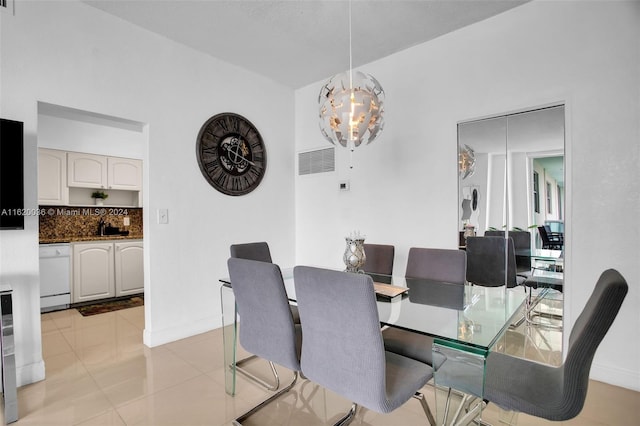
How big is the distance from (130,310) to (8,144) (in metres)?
2.49

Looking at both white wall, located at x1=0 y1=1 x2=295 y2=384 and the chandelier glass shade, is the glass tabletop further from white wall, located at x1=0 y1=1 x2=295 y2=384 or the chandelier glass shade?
white wall, located at x1=0 y1=1 x2=295 y2=384

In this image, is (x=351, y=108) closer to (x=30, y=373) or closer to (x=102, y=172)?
(x=30, y=373)

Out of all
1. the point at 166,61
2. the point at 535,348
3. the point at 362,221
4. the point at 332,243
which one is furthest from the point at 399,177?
the point at 166,61

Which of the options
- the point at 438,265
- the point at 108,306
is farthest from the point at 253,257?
the point at 108,306

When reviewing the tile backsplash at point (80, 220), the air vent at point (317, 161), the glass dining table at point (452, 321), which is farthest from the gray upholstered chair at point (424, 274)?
the tile backsplash at point (80, 220)

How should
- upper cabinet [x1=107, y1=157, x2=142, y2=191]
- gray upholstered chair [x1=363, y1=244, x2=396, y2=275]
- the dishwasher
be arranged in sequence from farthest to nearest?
upper cabinet [x1=107, y1=157, x2=142, y2=191]
the dishwasher
gray upholstered chair [x1=363, y1=244, x2=396, y2=275]

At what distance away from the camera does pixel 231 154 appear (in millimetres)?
3570

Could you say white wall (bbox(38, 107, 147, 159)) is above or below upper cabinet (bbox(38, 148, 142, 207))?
above

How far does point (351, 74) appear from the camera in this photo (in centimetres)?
192

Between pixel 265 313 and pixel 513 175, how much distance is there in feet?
7.49

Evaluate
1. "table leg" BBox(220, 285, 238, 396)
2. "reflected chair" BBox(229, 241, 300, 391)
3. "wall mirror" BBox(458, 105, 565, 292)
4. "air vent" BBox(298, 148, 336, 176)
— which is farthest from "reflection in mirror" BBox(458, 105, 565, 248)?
"table leg" BBox(220, 285, 238, 396)

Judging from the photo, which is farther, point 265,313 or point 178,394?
point 178,394

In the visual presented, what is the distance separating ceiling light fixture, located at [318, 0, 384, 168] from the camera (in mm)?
1866

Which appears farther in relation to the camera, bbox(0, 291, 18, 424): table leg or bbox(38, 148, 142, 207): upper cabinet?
bbox(38, 148, 142, 207): upper cabinet
